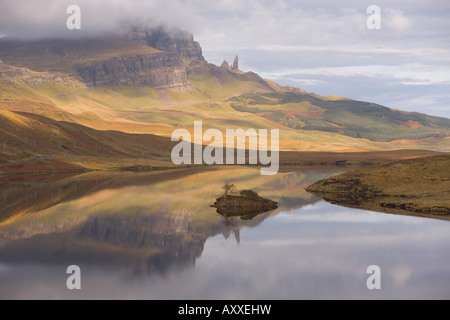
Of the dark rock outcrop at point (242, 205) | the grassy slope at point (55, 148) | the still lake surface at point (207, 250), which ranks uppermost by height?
the grassy slope at point (55, 148)

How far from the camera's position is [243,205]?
71000 mm

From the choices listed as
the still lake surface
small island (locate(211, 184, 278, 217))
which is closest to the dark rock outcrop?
small island (locate(211, 184, 278, 217))

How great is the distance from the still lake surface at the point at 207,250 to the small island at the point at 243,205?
1.79m

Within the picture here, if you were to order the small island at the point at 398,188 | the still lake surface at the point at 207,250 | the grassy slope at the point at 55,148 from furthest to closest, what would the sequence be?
the grassy slope at the point at 55,148, the small island at the point at 398,188, the still lake surface at the point at 207,250

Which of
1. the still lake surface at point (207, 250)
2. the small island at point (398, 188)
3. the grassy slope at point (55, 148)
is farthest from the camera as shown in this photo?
the grassy slope at point (55, 148)

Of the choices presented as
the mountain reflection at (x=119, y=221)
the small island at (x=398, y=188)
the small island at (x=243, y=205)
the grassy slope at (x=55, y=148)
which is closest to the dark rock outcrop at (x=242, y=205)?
the small island at (x=243, y=205)

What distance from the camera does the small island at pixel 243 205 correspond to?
227ft

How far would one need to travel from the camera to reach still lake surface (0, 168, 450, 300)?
35.0 meters

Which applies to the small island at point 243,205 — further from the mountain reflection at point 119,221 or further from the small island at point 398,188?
the small island at point 398,188

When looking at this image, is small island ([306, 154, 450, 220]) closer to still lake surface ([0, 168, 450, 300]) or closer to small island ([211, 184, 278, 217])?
still lake surface ([0, 168, 450, 300])

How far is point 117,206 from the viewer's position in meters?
72.2

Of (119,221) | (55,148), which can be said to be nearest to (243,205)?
(119,221)
